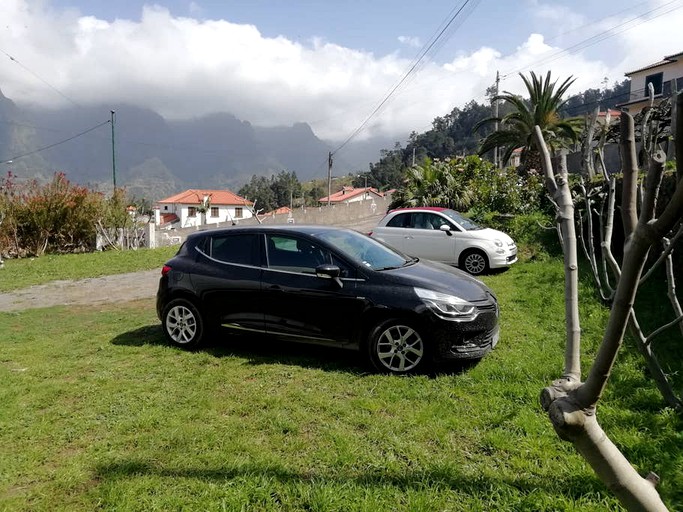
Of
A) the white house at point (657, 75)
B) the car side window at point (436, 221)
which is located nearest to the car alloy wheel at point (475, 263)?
the car side window at point (436, 221)

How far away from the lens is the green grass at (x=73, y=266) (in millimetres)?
13242

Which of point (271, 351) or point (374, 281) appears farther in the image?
point (271, 351)

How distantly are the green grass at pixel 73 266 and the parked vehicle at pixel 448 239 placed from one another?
28.5 feet

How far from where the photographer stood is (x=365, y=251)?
5.40 meters

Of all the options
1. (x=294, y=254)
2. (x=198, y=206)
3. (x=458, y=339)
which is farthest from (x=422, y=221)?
(x=198, y=206)

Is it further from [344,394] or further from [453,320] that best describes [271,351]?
[453,320]

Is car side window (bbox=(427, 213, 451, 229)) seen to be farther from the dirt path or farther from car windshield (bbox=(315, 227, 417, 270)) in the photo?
the dirt path

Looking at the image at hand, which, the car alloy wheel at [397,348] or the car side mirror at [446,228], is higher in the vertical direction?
the car side mirror at [446,228]

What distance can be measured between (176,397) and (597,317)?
4990 millimetres

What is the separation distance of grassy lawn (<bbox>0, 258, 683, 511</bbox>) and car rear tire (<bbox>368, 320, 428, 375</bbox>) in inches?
7.4

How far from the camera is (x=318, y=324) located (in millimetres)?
4898

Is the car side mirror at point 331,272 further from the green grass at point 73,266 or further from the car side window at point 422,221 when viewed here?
the green grass at point 73,266

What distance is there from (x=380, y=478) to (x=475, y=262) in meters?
7.74

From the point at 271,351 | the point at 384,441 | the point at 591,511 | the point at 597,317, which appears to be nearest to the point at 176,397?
the point at 271,351
